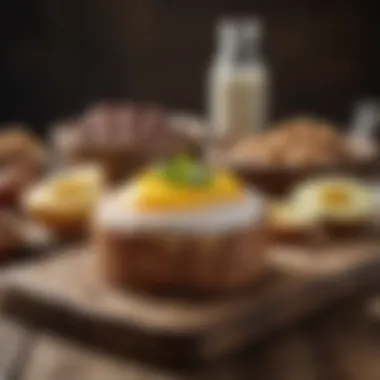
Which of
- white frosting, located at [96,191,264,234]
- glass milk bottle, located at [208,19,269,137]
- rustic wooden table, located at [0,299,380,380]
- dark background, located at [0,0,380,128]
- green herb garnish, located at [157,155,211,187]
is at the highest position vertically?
dark background, located at [0,0,380,128]

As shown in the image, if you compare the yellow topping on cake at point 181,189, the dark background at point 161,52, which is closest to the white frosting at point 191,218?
the yellow topping on cake at point 181,189

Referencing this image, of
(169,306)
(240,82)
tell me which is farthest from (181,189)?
(240,82)

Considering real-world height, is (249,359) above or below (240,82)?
below

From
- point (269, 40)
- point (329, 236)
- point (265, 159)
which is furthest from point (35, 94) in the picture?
point (329, 236)

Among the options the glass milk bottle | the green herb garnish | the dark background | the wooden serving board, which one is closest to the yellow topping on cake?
the green herb garnish

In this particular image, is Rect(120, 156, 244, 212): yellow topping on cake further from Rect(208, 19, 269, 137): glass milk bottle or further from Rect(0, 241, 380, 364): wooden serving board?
Rect(208, 19, 269, 137): glass milk bottle

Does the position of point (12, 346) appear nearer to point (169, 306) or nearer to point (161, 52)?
point (169, 306)

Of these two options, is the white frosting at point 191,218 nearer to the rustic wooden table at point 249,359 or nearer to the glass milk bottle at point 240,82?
the rustic wooden table at point 249,359

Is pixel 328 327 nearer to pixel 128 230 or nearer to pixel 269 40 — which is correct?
pixel 128 230
